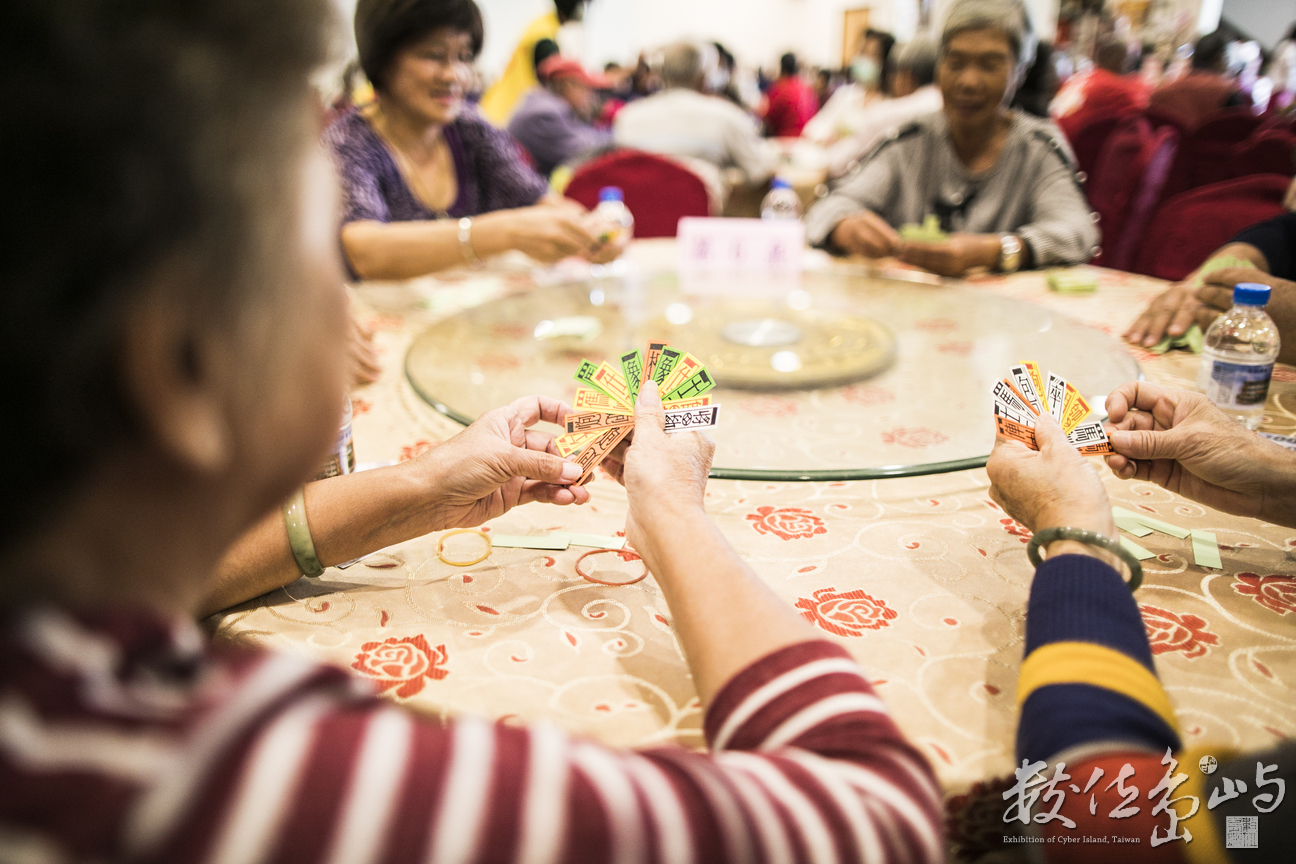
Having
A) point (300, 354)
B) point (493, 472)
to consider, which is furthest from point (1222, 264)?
point (300, 354)

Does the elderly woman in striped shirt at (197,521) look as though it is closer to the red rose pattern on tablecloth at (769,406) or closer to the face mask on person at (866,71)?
the red rose pattern on tablecloth at (769,406)

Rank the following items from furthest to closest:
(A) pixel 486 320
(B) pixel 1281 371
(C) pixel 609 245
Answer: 1. (C) pixel 609 245
2. (A) pixel 486 320
3. (B) pixel 1281 371

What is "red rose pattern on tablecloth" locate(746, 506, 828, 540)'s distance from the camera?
99 centimetres

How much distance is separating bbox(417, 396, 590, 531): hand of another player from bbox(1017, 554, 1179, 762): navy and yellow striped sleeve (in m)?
0.55

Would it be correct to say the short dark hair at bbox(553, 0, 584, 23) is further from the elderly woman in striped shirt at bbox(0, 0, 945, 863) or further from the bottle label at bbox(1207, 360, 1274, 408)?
the elderly woman in striped shirt at bbox(0, 0, 945, 863)

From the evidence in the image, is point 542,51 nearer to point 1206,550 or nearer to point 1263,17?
point 1206,550

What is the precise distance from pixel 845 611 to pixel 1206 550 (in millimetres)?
494

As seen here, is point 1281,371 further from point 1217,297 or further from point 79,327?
point 79,327

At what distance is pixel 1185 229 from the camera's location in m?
2.48

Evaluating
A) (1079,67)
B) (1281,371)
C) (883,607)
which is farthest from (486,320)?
(1079,67)

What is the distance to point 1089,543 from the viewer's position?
2.46 feet

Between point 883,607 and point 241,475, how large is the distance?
66cm

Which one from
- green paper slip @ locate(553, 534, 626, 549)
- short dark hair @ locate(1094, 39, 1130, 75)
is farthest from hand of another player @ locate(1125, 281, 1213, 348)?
A: short dark hair @ locate(1094, 39, 1130, 75)

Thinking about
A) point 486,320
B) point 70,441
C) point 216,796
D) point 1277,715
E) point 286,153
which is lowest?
point 1277,715
